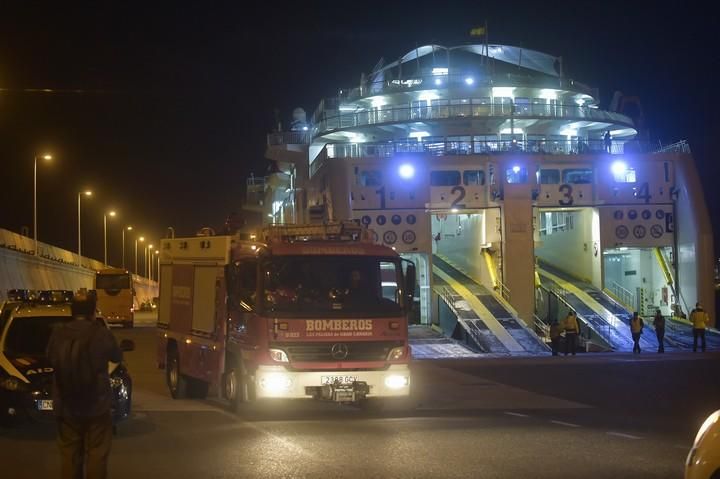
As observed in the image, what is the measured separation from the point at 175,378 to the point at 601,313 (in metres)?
25.1

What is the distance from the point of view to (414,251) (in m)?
38.8

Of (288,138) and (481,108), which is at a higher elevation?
(288,138)

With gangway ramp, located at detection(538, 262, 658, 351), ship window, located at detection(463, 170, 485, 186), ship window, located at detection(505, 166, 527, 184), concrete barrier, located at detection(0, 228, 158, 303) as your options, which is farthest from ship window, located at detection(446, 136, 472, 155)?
concrete barrier, located at detection(0, 228, 158, 303)

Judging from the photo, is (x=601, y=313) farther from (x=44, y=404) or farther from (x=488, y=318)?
(x=44, y=404)

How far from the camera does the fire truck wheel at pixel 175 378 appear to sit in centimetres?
1662

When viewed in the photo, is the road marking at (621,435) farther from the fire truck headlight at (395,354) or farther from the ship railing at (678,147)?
the ship railing at (678,147)


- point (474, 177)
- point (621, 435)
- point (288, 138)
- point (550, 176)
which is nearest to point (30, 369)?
point (621, 435)

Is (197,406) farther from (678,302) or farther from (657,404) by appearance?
(678,302)

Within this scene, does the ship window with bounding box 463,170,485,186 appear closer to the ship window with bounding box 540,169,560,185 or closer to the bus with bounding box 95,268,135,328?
the ship window with bounding box 540,169,560,185

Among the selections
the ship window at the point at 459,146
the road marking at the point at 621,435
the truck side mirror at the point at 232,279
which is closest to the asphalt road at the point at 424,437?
the road marking at the point at 621,435

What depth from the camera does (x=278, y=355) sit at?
13430 mm

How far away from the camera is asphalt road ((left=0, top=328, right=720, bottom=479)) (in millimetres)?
9562

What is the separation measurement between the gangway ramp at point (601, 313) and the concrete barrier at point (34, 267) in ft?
85.8

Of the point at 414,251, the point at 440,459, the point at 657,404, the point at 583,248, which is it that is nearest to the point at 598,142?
the point at 583,248
